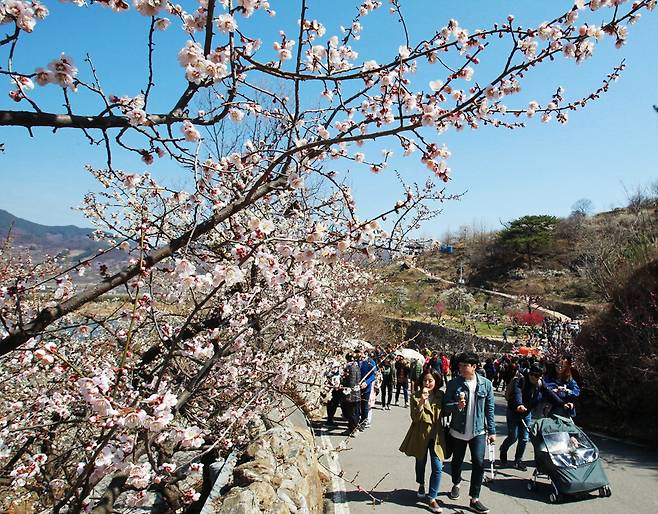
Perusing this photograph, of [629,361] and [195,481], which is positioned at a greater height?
[629,361]

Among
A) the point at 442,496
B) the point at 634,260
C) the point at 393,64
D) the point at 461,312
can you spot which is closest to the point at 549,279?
the point at 461,312

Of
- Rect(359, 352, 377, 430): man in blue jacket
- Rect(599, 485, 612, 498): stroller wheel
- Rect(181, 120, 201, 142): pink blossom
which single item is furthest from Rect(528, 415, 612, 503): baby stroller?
Rect(181, 120, 201, 142): pink blossom

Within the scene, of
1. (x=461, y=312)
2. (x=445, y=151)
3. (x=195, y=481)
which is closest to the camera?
(x=445, y=151)

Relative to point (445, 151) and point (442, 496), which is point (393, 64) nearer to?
point (445, 151)

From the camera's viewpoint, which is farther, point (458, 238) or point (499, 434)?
point (458, 238)

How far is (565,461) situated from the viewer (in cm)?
550

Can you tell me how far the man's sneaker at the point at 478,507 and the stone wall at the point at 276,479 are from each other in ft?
5.77

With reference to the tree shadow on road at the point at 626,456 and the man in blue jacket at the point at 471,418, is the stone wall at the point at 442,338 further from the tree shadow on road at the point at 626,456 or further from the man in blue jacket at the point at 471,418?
the man in blue jacket at the point at 471,418

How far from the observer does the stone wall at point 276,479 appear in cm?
376

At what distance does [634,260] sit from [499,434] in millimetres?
6310

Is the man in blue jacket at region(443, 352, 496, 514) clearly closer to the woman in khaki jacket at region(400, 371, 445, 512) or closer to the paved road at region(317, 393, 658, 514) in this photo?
the woman in khaki jacket at region(400, 371, 445, 512)

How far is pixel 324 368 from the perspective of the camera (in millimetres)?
9156

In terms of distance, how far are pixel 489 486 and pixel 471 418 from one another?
4.89 feet

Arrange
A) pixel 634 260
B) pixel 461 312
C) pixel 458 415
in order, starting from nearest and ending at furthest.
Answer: pixel 458 415 < pixel 634 260 < pixel 461 312
